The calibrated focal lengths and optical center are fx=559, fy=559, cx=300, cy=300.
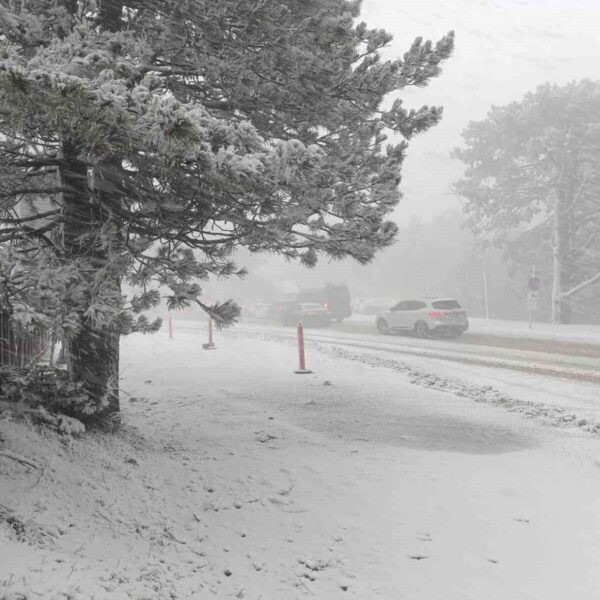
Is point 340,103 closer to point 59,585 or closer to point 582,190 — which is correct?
point 59,585

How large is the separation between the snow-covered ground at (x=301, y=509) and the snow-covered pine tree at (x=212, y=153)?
3.21ft

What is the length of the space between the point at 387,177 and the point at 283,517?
318 centimetres

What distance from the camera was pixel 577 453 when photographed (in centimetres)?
655

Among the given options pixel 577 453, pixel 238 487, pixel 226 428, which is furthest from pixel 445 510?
pixel 226 428

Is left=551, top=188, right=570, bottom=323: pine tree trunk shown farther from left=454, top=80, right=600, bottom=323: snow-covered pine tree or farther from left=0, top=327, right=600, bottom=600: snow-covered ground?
left=0, top=327, right=600, bottom=600: snow-covered ground

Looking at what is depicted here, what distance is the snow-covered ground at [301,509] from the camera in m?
3.64

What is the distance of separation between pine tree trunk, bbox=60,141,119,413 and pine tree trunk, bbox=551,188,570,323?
2723 centimetres

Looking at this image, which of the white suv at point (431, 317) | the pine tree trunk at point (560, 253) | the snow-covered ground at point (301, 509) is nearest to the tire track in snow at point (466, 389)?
the snow-covered ground at point (301, 509)

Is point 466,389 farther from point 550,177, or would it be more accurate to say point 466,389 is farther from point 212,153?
point 550,177

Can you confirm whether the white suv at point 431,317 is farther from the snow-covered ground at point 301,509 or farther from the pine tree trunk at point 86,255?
the pine tree trunk at point 86,255

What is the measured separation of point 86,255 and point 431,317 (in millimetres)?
17472

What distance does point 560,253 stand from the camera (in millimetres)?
28562

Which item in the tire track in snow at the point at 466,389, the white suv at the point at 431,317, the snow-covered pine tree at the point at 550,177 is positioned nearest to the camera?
the tire track in snow at the point at 466,389

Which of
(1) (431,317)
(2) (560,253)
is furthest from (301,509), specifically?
(2) (560,253)
